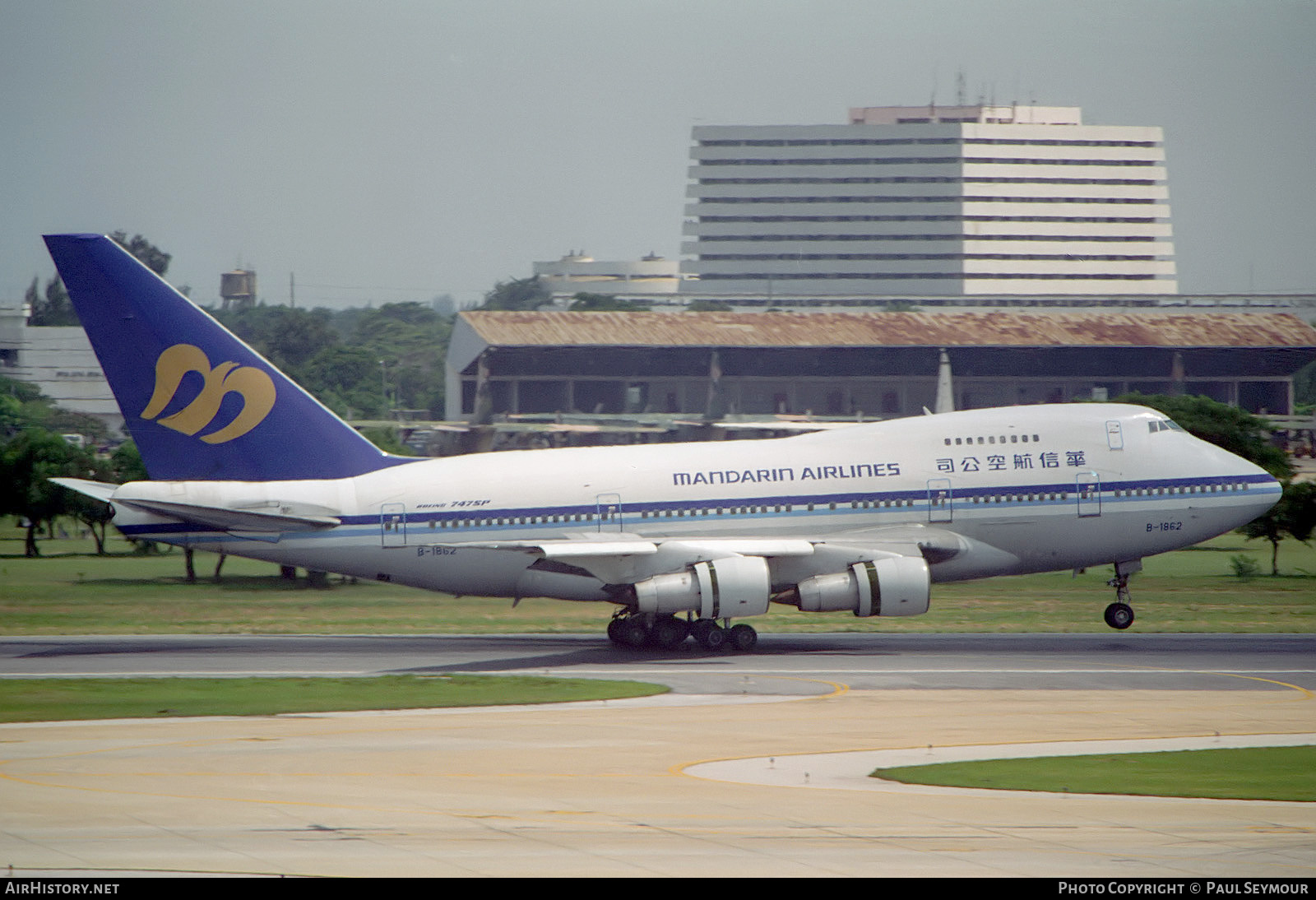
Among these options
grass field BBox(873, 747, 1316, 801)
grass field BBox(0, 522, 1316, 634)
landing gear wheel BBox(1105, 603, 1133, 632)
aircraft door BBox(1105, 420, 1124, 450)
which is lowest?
grass field BBox(0, 522, 1316, 634)

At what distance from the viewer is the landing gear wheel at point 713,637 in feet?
130

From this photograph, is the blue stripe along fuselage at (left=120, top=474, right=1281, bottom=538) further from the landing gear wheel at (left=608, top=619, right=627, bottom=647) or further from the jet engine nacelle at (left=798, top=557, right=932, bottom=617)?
the landing gear wheel at (left=608, top=619, right=627, bottom=647)

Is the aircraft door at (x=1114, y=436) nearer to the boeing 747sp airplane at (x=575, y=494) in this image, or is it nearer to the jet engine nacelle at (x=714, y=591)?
the boeing 747sp airplane at (x=575, y=494)

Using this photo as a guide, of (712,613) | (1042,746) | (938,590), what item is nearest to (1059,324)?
(938,590)

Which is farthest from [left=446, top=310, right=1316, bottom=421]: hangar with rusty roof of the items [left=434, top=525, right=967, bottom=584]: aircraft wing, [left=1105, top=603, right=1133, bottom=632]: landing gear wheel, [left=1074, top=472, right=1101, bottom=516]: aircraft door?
[left=434, top=525, right=967, bottom=584]: aircraft wing

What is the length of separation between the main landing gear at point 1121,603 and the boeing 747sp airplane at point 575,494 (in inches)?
5.7

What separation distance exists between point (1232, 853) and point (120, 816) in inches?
536

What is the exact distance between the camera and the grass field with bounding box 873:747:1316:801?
21828 millimetres

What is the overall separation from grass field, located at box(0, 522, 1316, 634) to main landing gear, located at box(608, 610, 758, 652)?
520 centimetres

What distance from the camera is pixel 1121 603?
4291 centimetres

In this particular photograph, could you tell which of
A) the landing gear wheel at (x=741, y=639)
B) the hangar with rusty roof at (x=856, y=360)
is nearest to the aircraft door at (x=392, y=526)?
the landing gear wheel at (x=741, y=639)

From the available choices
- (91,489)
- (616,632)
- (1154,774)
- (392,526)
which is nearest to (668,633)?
(616,632)

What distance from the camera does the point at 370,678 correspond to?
33.8m

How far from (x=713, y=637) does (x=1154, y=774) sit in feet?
57.7
